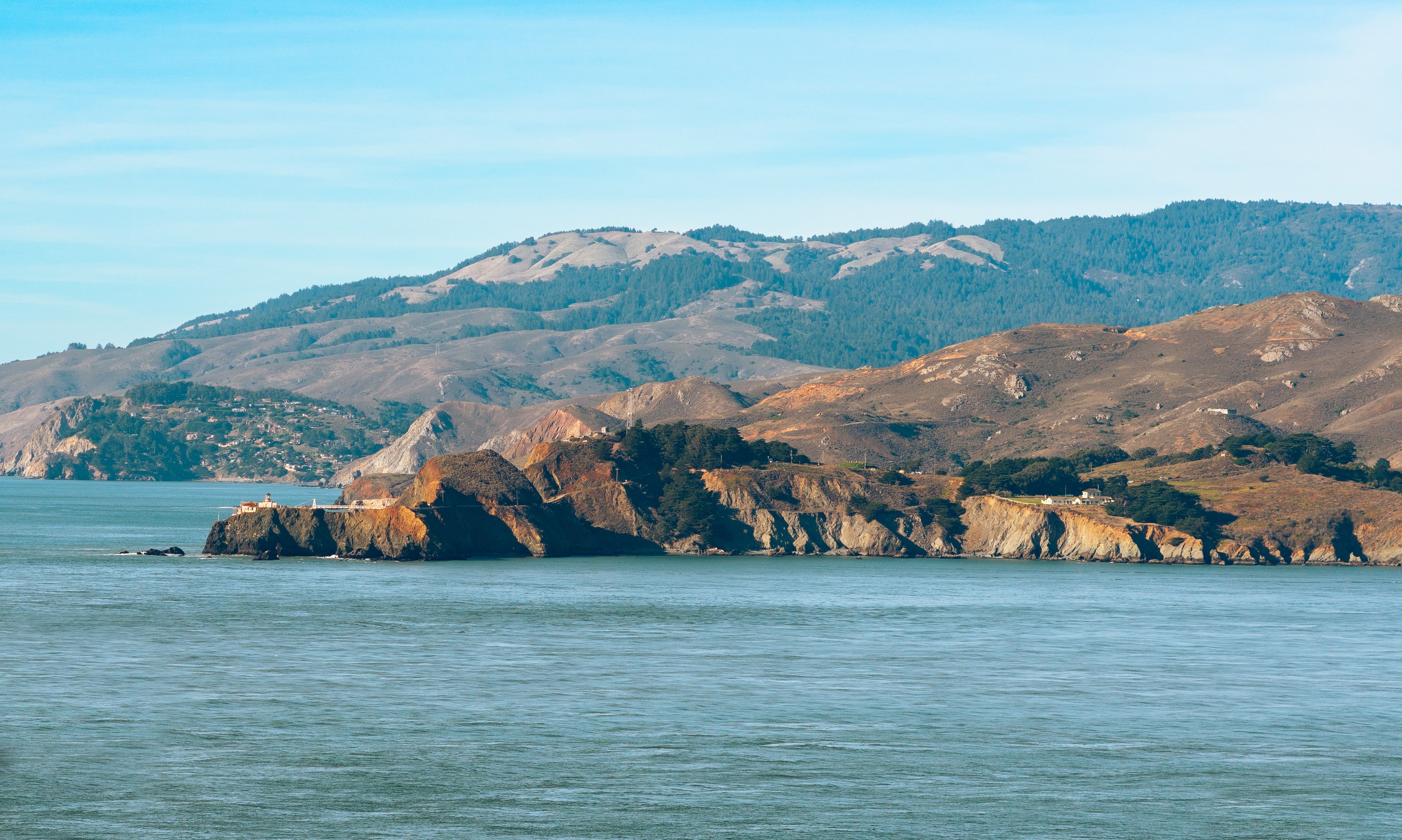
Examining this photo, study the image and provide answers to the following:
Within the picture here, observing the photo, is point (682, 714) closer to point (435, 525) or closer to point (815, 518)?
point (435, 525)

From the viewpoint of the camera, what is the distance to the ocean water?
143 ft

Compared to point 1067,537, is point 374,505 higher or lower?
higher

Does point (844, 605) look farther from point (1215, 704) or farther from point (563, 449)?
point (563, 449)

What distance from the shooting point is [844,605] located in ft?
343

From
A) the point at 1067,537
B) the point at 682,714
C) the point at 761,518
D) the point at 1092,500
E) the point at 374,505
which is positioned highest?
the point at 1092,500

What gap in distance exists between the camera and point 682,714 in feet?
193

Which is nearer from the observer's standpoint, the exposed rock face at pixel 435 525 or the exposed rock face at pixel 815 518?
the exposed rock face at pixel 435 525

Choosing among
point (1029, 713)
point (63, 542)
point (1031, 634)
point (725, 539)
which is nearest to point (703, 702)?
point (1029, 713)

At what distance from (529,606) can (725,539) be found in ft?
205

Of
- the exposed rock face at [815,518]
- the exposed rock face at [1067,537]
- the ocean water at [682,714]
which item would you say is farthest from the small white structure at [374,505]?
the exposed rock face at [1067,537]

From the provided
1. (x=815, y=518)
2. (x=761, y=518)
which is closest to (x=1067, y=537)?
(x=815, y=518)

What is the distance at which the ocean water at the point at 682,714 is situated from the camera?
4359 centimetres

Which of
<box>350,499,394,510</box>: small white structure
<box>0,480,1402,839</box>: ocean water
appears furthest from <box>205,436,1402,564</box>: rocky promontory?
<box>0,480,1402,839</box>: ocean water

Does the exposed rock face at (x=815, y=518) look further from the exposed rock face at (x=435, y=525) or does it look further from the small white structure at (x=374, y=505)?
the small white structure at (x=374, y=505)
